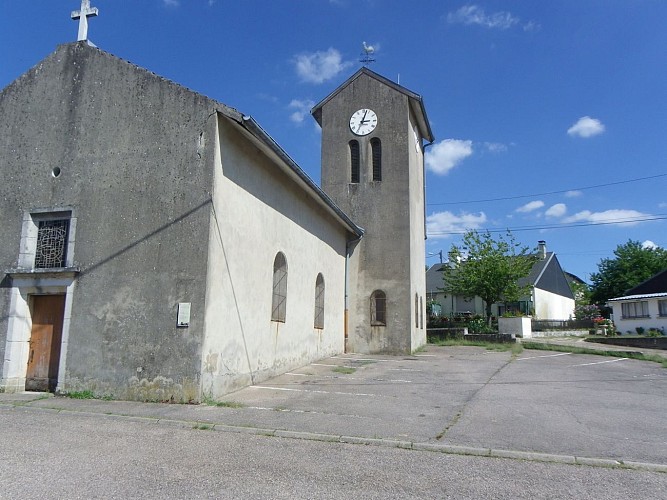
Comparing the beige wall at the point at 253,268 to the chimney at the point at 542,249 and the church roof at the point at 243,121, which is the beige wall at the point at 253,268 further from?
the chimney at the point at 542,249

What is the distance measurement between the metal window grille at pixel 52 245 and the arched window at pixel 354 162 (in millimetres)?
12445

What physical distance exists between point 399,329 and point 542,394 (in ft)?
29.7

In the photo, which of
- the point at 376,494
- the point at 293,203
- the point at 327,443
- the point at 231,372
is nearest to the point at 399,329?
the point at 293,203

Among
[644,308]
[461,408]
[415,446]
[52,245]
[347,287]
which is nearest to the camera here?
[415,446]

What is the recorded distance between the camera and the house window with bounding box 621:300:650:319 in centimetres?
3338

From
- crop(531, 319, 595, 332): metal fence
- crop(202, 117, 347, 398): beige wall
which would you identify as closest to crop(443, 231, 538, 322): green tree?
crop(531, 319, 595, 332): metal fence

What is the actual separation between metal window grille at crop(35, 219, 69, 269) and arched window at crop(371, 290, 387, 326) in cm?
1177

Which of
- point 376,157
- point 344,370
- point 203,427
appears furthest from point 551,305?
point 203,427

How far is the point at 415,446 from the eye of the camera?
610 cm

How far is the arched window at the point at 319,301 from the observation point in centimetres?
1630

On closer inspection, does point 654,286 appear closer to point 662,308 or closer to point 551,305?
point 662,308

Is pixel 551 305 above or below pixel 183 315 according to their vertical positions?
above

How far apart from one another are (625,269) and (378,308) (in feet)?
140

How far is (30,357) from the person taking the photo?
33.3ft
